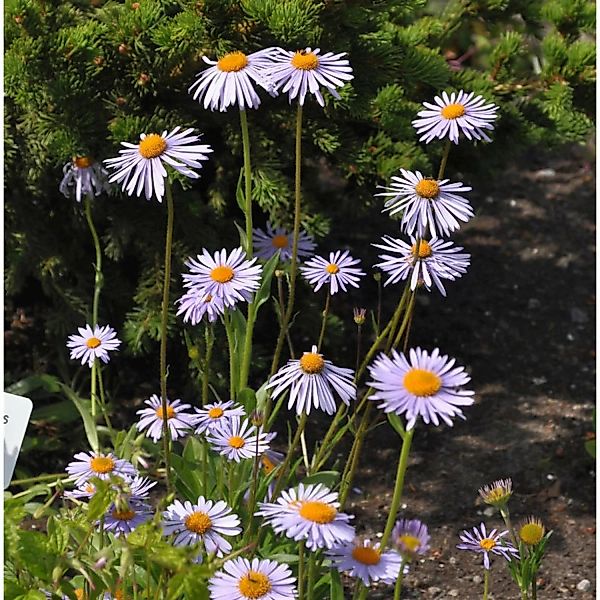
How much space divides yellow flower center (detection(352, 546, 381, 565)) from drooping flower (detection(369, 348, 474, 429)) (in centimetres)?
20

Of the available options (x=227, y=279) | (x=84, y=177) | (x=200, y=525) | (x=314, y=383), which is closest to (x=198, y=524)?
(x=200, y=525)

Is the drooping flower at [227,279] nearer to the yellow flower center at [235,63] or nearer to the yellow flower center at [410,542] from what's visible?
the yellow flower center at [235,63]

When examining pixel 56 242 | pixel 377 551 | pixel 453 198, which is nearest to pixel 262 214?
pixel 56 242

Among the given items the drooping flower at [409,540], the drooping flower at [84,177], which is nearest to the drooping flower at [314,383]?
the drooping flower at [409,540]

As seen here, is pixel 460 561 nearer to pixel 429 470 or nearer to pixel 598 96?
pixel 429 470

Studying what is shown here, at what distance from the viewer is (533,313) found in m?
3.01

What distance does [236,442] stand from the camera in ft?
4.89

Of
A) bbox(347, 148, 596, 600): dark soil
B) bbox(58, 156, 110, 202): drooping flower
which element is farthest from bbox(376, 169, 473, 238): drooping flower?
bbox(347, 148, 596, 600): dark soil

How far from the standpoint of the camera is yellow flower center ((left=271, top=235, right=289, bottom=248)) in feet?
6.06

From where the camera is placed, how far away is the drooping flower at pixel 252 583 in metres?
1.22

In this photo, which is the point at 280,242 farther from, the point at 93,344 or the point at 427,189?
the point at 427,189

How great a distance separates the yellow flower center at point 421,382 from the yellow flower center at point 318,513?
190mm

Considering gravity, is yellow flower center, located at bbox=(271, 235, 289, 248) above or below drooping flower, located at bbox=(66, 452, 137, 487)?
above

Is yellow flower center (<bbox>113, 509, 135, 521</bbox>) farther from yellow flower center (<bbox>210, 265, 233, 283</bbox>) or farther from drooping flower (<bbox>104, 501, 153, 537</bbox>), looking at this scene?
yellow flower center (<bbox>210, 265, 233, 283</bbox>)
